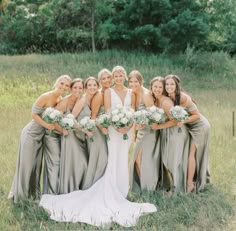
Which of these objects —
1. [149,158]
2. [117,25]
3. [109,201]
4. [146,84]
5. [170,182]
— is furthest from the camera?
[117,25]

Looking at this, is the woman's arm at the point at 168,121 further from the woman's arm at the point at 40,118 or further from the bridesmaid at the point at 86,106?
the woman's arm at the point at 40,118

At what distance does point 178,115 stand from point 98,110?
1.18 m

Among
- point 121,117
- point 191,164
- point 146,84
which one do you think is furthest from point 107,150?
point 146,84

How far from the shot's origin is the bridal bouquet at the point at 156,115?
6.73 meters

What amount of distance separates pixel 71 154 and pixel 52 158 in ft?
0.94

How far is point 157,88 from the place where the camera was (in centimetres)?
696

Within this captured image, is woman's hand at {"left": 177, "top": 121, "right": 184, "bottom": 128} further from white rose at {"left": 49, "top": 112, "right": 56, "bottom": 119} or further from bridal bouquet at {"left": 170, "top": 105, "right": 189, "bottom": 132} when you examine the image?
white rose at {"left": 49, "top": 112, "right": 56, "bottom": 119}

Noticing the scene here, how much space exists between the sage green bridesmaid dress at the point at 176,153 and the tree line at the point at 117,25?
61.2 ft

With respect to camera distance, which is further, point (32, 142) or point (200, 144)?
point (200, 144)

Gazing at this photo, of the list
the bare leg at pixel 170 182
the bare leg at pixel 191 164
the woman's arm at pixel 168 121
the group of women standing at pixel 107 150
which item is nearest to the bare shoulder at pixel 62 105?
the group of women standing at pixel 107 150

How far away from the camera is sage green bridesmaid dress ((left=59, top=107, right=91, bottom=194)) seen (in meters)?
6.83

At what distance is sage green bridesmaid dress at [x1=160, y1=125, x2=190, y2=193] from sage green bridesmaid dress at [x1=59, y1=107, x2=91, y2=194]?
1187 mm

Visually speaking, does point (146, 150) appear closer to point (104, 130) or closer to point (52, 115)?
point (104, 130)

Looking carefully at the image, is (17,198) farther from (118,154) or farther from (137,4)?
(137,4)
